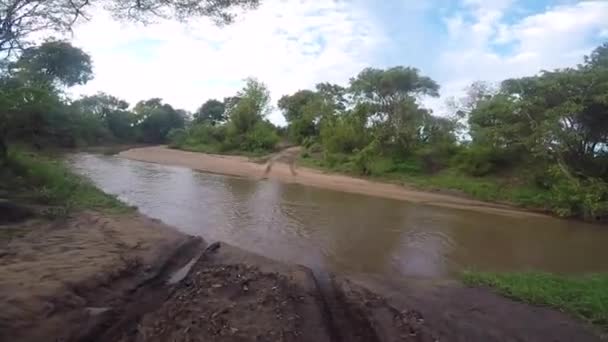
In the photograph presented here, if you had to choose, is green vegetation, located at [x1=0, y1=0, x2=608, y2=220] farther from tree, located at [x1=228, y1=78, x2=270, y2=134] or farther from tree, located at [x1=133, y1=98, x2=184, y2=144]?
tree, located at [x1=133, y1=98, x2=184, y2=144]

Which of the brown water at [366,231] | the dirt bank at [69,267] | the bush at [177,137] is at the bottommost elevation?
the brown water at [366,231]

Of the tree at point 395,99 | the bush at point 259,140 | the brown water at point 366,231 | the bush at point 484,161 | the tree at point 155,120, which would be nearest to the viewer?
the brown water at point 366,231

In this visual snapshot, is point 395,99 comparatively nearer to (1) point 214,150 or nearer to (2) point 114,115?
(1) point 214,150

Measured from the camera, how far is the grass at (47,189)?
31.3 feet

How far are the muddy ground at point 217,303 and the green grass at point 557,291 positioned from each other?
294mm

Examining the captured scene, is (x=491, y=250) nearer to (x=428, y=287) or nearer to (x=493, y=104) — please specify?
(x=428, y=287)

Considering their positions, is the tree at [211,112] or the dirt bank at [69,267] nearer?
the dirt bank at [69,267]

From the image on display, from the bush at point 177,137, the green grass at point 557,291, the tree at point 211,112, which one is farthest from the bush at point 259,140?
the green grass at point 557,291

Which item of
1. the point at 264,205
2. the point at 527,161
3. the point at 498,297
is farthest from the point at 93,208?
the point at 527,161

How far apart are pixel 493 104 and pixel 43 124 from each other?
2092 cm

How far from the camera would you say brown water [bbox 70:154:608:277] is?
8578 millimetres

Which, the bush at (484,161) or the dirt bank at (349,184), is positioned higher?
the bush at (484,161)

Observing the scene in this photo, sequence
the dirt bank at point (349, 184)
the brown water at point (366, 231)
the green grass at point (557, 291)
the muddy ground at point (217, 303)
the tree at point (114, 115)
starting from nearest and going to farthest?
the muddy ground at point (217, 303), the green grass at point (557, 291), the brown water at point (366, 231), the dirt bank at point (349, 184), the tree at point (114, 115)

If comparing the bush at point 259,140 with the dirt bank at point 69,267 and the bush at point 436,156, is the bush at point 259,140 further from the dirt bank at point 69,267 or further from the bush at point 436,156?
the dirt bank at point 69,267
